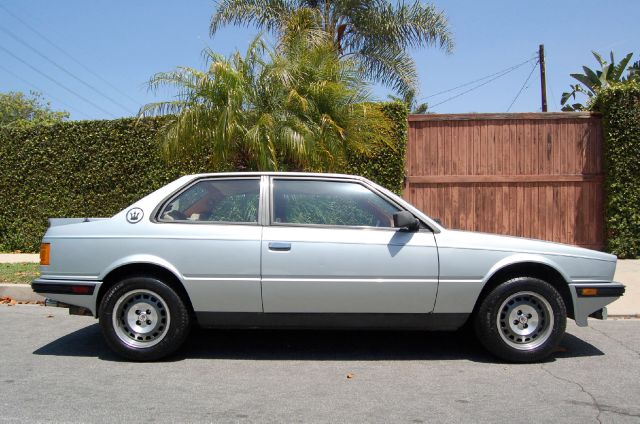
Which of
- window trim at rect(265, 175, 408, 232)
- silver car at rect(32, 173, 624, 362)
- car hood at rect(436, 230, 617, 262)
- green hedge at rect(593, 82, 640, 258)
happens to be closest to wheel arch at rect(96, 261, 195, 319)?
silver car at rect(32, 173, 624, 362)

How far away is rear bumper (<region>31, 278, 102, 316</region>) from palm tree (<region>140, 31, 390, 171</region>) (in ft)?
11.8

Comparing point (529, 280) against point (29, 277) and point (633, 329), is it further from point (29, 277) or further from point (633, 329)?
point (29, 277)

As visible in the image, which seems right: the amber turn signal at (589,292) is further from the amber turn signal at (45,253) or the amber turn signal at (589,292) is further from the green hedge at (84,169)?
the green hedge at (84,169)

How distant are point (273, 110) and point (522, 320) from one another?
4.93 metres

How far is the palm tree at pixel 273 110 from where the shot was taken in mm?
8320

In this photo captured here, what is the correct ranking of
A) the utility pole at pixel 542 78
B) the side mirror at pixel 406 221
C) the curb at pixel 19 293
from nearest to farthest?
the side mirror at pixel 406 221 → the curb at pixel 19 293 → the utility pole at pixel 542 78

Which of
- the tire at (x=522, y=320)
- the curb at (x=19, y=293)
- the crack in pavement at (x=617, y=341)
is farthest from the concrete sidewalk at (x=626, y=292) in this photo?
the tire at (x=522, y=320)

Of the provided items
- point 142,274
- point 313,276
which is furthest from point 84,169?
point 313,276

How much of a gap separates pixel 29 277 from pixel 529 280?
7.11m

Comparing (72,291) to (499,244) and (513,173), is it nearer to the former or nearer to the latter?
(499,244)

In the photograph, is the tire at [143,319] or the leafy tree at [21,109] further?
the leafy tree at [21,109]

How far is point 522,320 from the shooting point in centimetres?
515

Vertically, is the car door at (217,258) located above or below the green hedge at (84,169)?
below

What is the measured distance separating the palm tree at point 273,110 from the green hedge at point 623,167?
4467 millimetres
